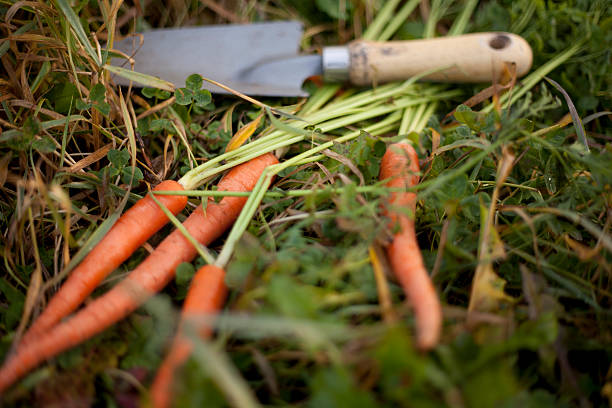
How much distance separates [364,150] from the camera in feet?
3.73

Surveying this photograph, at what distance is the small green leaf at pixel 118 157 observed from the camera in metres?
1.18

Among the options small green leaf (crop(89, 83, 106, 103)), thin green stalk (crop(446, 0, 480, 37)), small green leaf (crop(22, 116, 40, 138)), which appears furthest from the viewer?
thin green stalk (crop(446, 0, 480, 37))

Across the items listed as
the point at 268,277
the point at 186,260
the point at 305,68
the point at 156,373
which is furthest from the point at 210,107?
the point at 156,373

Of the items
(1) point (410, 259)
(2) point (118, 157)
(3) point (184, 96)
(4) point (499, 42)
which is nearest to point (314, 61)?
(3) point (184, 96)

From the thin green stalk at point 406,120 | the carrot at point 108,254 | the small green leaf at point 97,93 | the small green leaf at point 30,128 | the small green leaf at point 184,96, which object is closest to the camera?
the carrot at point 108,254

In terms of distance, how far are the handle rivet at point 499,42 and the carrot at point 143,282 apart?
2.77 feet

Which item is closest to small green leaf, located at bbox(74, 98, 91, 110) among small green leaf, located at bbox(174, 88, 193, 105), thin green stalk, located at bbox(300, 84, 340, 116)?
small green leaf, located at bbox(174, 88, 193, 105)

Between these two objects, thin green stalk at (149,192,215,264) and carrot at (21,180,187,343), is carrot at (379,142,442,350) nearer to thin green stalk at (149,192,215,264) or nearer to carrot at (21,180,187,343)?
thin green stalk at (149,192,215,264)

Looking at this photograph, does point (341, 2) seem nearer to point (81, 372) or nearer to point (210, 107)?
point (210, 107)

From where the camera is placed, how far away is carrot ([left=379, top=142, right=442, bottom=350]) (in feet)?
2.58

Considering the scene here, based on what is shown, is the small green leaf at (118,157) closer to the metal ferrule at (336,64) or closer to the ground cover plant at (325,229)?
the ground cover plant at (325,229)

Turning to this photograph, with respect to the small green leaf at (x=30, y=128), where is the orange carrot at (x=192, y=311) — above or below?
below

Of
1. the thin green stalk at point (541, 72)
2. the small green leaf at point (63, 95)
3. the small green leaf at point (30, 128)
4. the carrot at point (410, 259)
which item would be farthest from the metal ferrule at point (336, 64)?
the small green leaf at point (30, 128)

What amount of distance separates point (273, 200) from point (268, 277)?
32 centimetres
